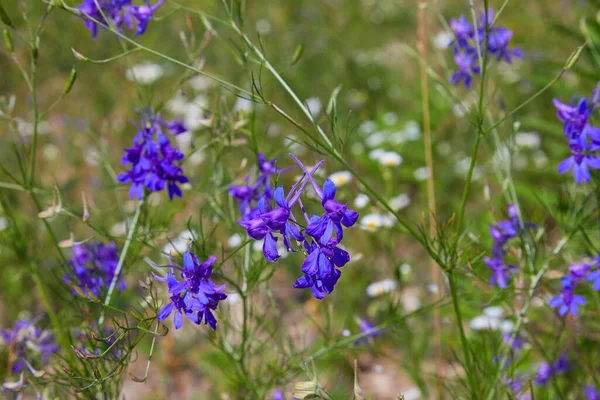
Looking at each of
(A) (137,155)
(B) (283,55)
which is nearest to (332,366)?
(A) (137,155)

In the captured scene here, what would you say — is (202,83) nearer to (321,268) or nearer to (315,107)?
(315,107)

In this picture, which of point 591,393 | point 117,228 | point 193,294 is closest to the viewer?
point 193,294

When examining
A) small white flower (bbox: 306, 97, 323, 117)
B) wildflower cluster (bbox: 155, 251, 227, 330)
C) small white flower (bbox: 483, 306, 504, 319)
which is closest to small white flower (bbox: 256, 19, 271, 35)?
small white flower (bbox: 306, 97, 323, 117)

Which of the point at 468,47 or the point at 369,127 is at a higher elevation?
the point at 369,127

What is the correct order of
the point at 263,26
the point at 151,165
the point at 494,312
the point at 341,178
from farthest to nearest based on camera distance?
the point at 263,26 → the point at 341,178 → the point at 494,312 → the point at 151,165

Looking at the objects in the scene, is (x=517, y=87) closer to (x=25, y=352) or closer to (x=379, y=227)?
(x=379, y=227)

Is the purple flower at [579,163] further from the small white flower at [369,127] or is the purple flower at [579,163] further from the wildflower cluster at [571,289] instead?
the small white flower at [369,127]

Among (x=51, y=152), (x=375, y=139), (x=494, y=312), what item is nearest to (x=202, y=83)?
(x=51, y=152)
